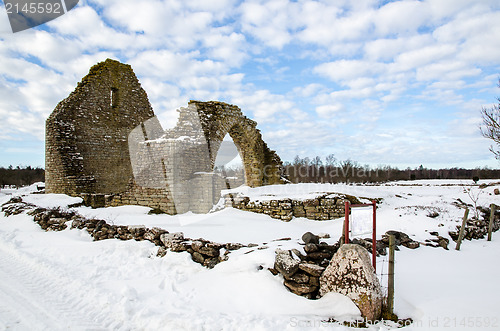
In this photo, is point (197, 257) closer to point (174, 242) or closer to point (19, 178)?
point (174, 242)

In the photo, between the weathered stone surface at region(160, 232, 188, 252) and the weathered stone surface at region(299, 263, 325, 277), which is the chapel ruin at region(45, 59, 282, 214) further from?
the weathered stone surface at region(299, 263, 325, 277)

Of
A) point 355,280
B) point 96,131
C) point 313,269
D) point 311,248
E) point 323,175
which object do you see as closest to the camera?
point 355,280

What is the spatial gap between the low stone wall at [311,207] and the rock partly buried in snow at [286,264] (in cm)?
490

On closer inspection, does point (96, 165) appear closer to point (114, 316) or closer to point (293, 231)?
point (293, 231)

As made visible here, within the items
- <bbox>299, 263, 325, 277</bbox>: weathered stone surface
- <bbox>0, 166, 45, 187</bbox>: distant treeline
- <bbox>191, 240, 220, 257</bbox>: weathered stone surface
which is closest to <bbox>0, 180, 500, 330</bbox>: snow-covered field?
<bbox>191, 240, 220, 257</bbox>: weathered stone surface

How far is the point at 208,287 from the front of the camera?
457cm

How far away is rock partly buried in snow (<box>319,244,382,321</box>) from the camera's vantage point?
361 centimetres

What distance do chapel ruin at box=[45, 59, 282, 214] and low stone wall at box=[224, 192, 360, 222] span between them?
96.3 inches

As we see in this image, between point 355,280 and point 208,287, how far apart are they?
224 centimetres

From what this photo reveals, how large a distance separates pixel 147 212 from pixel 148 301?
699 centimetres

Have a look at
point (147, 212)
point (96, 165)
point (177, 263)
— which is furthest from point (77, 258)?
point (96, 165)

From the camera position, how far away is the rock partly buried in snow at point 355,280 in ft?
11.8

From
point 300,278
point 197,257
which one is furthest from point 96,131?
point 300,278

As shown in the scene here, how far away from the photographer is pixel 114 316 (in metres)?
3.80
